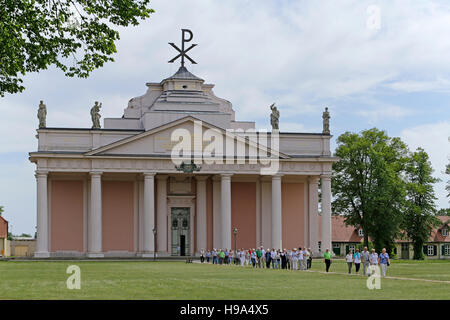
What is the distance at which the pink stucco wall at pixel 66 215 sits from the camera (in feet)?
241

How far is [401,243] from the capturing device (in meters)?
111

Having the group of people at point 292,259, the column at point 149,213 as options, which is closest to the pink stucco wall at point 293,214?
the group of people at point 292,259

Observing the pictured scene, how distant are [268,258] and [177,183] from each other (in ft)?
76.1

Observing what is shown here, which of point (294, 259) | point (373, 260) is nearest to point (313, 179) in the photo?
point (294, 259)

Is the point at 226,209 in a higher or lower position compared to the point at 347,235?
higher

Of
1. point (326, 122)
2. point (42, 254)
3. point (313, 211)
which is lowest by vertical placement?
point (42, 254)

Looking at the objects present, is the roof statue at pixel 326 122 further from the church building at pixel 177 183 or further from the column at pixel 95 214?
the column at pixel 95 214

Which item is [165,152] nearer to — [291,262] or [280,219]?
[280,219]

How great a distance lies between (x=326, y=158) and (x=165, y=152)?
1489 centimetres

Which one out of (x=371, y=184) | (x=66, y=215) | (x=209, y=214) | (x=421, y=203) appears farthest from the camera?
(x=421, y=203)

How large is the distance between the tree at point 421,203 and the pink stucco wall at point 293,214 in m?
17.4

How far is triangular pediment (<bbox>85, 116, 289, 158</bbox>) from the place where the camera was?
72062mm

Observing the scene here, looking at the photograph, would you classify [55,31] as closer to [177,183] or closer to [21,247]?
[177,183]

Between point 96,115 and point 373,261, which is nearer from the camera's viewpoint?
point 373,261
